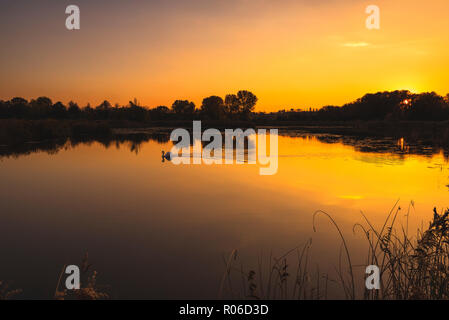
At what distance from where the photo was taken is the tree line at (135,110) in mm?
58156

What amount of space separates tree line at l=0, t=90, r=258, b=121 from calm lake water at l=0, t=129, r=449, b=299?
49.9 m

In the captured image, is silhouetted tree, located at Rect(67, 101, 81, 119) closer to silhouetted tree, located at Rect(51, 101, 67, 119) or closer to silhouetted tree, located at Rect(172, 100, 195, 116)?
silhouetted tree, located at Rect(51, 101, 67, 119)

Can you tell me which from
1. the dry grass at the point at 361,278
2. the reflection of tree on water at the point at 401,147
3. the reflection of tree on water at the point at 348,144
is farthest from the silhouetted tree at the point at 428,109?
the dry grass at the point at 361,278

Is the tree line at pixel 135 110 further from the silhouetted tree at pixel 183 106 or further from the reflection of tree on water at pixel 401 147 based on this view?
the reflection of tree on water at pixel 401 147

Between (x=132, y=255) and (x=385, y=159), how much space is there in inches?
617

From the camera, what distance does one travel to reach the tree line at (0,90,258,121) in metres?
58.2

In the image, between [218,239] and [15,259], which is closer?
[15,259]

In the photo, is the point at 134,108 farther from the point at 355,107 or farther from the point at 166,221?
the point at 166,221

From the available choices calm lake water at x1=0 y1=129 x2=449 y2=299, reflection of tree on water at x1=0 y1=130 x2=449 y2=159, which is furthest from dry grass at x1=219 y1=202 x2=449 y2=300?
reflection of tree on water at x1=0 y1=130 x2=449 y2=159

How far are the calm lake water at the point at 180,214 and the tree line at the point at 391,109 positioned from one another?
47.1 m

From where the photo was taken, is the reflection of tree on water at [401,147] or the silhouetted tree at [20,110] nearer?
the reflection of tree on water at [401,147]

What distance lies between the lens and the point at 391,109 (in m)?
71.4
